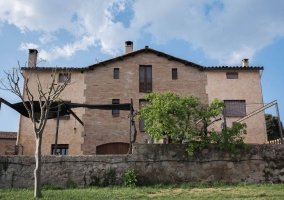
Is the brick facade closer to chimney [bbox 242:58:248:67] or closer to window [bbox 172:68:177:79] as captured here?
window [bbox 172:68:177:79]

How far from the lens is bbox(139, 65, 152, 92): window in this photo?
67.4ft

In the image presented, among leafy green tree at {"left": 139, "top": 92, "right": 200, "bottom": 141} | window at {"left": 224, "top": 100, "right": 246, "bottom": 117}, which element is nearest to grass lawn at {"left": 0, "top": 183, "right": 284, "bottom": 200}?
leafy green tree at {"left": 139, "top": 92, "right": 200, "bottom": 141}

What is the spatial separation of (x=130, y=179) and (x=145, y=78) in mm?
10516

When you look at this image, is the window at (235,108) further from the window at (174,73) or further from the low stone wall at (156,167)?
the low stone wall at (156,167)

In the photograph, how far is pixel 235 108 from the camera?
20.2 m

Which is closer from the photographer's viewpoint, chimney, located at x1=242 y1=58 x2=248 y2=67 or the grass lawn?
the grass lawn

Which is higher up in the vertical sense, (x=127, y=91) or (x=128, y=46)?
(x=128, y=46)

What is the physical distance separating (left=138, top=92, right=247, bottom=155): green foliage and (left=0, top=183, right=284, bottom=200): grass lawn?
1466 millimetres

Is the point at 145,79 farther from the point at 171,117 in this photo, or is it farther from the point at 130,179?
the point at 130,179

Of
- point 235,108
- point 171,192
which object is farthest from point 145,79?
point 171,192

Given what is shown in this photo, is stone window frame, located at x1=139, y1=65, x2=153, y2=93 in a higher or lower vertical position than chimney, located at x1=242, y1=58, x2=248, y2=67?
lower

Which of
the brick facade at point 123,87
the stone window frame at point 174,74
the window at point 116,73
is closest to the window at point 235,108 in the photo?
the brick facade at point 123,87

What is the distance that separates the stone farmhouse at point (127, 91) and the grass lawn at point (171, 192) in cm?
840

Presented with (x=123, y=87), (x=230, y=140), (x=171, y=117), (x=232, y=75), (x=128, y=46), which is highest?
(x=128, y=46)
